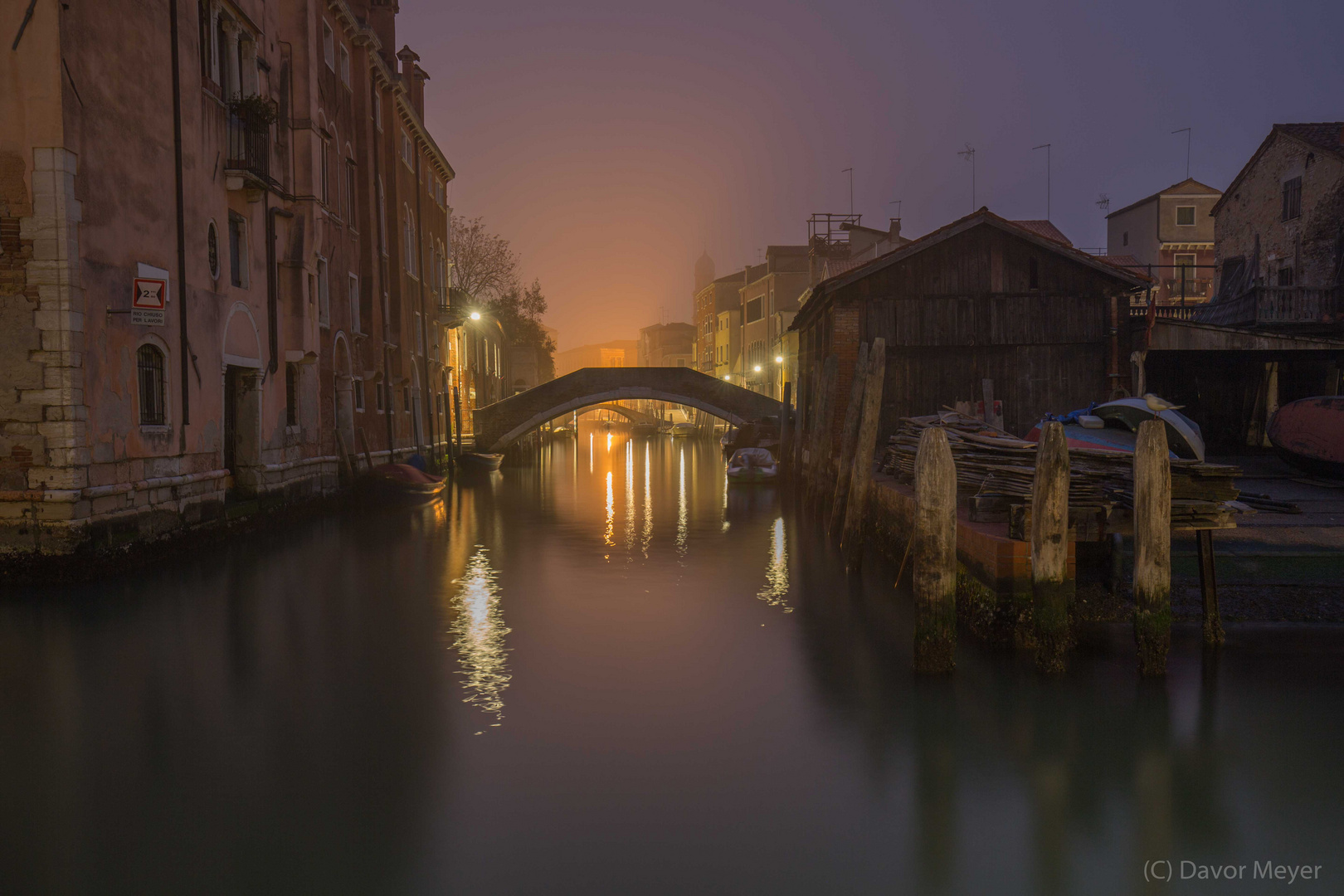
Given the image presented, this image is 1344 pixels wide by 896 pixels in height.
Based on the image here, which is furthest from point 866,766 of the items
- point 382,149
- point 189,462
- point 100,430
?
point 382,149

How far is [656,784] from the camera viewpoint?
5.38m

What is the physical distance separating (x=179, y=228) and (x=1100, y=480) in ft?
37.1

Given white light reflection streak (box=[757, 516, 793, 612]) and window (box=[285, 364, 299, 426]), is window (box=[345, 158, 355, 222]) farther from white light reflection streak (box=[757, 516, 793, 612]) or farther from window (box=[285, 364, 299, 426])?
white light reflection streak (box=[757, 516, 793, 612])

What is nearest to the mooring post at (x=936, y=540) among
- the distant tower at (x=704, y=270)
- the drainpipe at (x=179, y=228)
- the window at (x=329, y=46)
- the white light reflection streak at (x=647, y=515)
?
the white light reflection streak at (x=647, y=515)

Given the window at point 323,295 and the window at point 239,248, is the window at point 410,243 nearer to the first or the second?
the window at point 323,295

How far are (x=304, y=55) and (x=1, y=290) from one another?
9.90 m

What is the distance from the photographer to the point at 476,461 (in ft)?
102

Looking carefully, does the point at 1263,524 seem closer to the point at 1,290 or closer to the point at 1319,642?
the point at 1319,642

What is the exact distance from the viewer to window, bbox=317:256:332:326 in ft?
65.2

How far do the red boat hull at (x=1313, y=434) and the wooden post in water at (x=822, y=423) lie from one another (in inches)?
258

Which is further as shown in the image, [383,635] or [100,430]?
[100,430]

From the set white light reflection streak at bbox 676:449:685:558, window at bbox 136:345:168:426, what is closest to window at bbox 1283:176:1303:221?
white light reflection streak at bbox 676:449:685:558

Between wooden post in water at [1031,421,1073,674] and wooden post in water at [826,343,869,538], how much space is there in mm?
5730

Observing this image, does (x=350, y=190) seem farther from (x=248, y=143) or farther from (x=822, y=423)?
(x=822, y=423)
